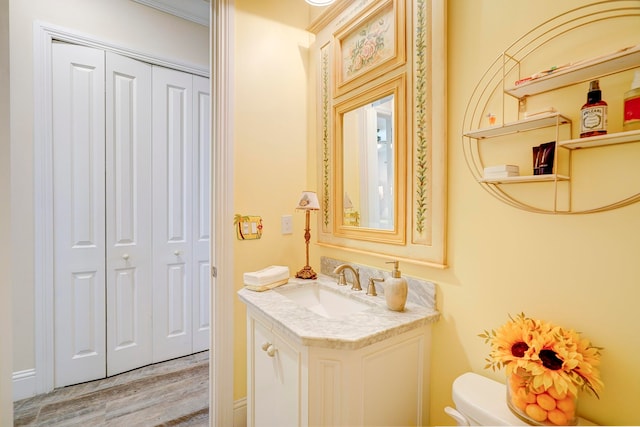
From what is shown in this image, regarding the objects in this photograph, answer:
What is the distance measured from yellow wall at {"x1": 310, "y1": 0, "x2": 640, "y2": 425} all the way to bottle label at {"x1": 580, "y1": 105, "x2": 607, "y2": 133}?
0.10 m

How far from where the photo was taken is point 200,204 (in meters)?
2.58

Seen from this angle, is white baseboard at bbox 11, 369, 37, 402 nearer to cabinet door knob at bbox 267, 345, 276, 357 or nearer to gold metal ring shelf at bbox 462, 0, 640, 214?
cabinet door knob at bbox 267, 345, 276, 357

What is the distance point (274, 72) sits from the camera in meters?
1.82

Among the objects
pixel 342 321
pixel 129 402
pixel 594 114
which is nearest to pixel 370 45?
pixel 594 114

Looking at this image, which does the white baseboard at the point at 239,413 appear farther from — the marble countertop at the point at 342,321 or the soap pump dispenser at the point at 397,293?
the soap pump dispenser at the point at 397,293

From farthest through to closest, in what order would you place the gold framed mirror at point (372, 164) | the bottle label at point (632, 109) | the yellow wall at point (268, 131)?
the yellow wall at point (268, 131) → the gold framed mirror at point (372, 164) → the bottle label at point (632, 109)

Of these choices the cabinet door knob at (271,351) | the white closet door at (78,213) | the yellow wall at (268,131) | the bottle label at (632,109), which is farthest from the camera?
the white closet door at (78,213)

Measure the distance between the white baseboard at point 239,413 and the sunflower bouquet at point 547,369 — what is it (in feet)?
4.66

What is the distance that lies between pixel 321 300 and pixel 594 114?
1333 millimetres

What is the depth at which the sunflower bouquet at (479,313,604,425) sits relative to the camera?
773 mm

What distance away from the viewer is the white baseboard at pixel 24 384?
1921 mm

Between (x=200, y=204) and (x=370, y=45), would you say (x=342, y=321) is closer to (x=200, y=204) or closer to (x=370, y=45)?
(x=370, y=45)

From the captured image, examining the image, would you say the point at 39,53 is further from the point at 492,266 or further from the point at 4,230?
the point at 492,266

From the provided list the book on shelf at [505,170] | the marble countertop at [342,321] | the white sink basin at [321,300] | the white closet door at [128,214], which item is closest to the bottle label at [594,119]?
the book on shelf at [505,170]
